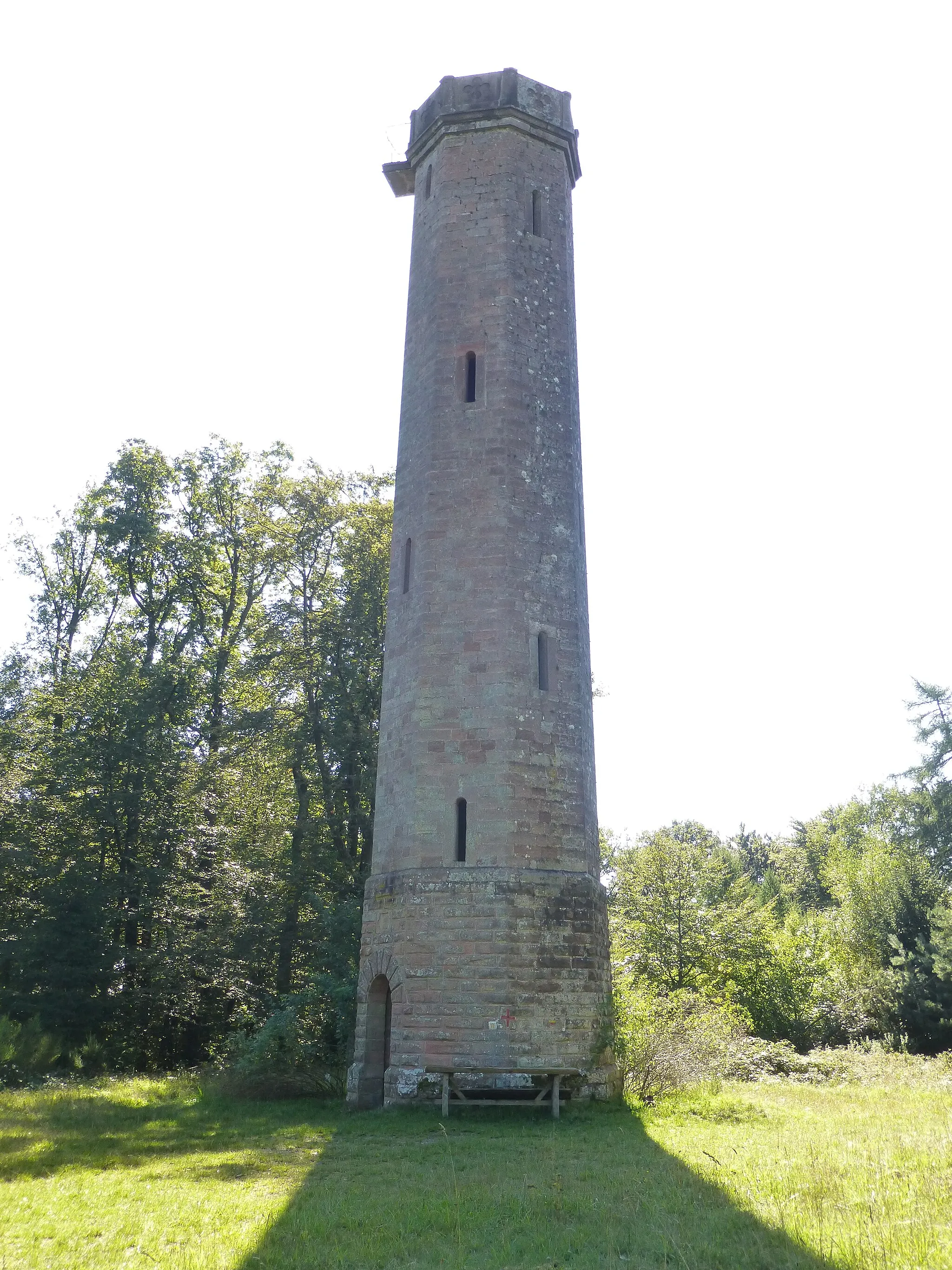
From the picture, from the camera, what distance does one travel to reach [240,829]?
22.8 meters

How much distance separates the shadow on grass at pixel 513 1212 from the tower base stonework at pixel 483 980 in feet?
5.23

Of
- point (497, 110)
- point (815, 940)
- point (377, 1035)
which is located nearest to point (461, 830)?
point (377, 1035)

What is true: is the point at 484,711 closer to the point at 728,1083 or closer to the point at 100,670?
the point at 728,1083

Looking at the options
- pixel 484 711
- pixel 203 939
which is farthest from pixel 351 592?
pixel 484 711

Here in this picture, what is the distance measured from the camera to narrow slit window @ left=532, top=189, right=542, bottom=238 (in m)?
17.0

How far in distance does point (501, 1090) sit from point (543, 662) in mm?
5862

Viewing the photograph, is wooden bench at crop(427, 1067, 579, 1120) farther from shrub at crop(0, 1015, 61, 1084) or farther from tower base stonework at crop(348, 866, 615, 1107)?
shrub at crop(0, 1015, 61, 1084)

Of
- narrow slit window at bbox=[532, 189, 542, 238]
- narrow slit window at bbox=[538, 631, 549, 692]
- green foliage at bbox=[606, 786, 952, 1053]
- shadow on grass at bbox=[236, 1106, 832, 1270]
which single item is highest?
narrow slit window at bbox=[532, 189, 542, 238]

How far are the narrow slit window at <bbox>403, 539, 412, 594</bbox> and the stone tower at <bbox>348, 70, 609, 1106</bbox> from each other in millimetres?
49

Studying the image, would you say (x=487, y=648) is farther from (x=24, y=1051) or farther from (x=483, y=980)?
(x=24, y=1051)

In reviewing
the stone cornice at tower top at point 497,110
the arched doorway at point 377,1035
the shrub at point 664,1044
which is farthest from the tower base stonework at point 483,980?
the stone cornice at tower top at point 497,110

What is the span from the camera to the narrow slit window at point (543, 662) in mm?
14359

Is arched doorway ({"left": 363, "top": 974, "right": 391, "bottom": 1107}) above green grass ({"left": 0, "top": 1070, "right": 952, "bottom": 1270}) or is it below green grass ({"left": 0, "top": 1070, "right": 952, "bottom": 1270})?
above

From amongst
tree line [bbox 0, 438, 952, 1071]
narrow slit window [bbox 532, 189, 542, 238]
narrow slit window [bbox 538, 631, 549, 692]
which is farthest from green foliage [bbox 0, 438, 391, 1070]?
narrow slit window [bbox 532, 189, 542, 238]
